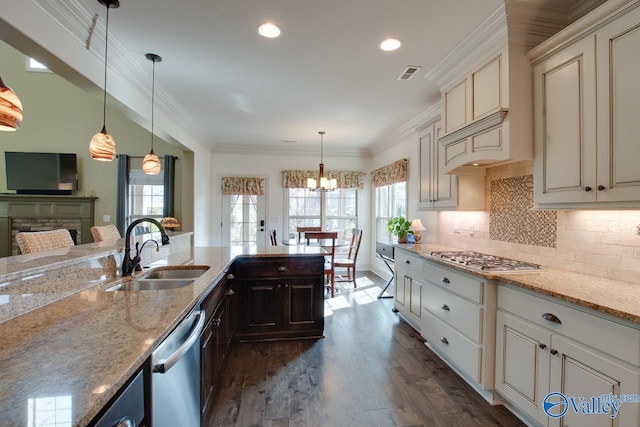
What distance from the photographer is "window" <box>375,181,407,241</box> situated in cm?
508

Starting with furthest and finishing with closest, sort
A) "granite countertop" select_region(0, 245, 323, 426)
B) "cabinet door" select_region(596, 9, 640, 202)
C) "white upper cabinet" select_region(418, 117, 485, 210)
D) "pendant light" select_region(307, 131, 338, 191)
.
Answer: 1. "pendant light" select_region(307, 131, 338, 191)
2. "white upper cabinet" select_region(418, 117, 485, 210)
3. "cabinet door" select_region(596, 9, 640, 202)
4. "granite countertop" select_region(0, 245, 323, 426)

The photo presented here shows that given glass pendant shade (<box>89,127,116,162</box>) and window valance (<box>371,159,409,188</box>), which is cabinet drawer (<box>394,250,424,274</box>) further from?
glass pendant shade (<box>89,127,116,162</box>)

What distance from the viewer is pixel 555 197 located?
1.89m

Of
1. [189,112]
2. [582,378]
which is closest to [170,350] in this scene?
[582,378]

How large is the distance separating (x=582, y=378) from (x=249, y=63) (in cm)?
321

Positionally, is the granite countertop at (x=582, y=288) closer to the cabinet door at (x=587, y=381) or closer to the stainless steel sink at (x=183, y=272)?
the cabinet door at (x=587, y=381)

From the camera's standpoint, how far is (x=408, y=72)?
9.57 feet

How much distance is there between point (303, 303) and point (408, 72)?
251 centimetres

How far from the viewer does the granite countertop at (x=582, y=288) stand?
1320 millimetres

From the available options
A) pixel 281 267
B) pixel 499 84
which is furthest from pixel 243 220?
pixel 499 84

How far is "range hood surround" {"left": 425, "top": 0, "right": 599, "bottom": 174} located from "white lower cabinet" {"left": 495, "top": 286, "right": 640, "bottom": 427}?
1.04 meters

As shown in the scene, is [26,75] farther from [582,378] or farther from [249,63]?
[582,378]

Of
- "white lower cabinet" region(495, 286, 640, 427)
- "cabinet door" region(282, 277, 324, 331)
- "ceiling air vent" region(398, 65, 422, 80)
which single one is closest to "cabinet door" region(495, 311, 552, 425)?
"white lower cabinet" region(495, 286, 640, 427)

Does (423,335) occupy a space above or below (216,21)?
below
